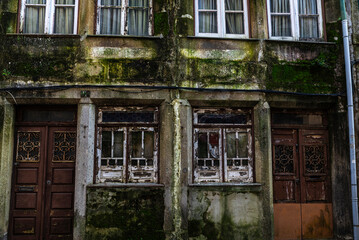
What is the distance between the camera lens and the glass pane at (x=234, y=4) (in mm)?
7812

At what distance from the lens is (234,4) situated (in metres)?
7.82

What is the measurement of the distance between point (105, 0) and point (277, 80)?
14.8 feet

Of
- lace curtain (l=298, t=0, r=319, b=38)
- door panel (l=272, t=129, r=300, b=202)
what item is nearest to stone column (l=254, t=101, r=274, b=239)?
door panel (l=272, t=129, r=300, b=202)

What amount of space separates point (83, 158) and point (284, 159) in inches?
185

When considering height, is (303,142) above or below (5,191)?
above

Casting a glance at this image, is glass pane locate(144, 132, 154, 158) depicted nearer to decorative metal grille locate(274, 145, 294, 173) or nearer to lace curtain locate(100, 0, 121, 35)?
lace curtain locate(100, 0, 121, 35)

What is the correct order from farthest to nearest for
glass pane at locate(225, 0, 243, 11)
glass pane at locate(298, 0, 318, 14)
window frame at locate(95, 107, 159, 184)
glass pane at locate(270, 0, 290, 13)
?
1. glass pane at locate(298, 0, 318, 14)
2. glass pane at locate(270, 0, 290, 13)
3. glass pane at locate(225, 0, 243, 11)
4. window frame at locate(95, 107, 159, 184)

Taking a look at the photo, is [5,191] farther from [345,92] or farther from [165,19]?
[345,92]

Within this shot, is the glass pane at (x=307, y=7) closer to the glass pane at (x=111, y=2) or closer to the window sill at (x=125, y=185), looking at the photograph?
the glass pane at (x=111, y=2)

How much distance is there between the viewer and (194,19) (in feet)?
25.0

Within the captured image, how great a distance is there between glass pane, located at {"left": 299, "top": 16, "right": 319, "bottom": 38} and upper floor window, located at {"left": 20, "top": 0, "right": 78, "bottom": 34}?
5.56m

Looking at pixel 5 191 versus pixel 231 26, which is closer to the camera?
pixel 5 191

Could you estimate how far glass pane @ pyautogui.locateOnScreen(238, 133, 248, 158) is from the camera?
7.41 meters

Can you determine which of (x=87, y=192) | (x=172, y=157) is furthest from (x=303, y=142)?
(x=87, y=192)
